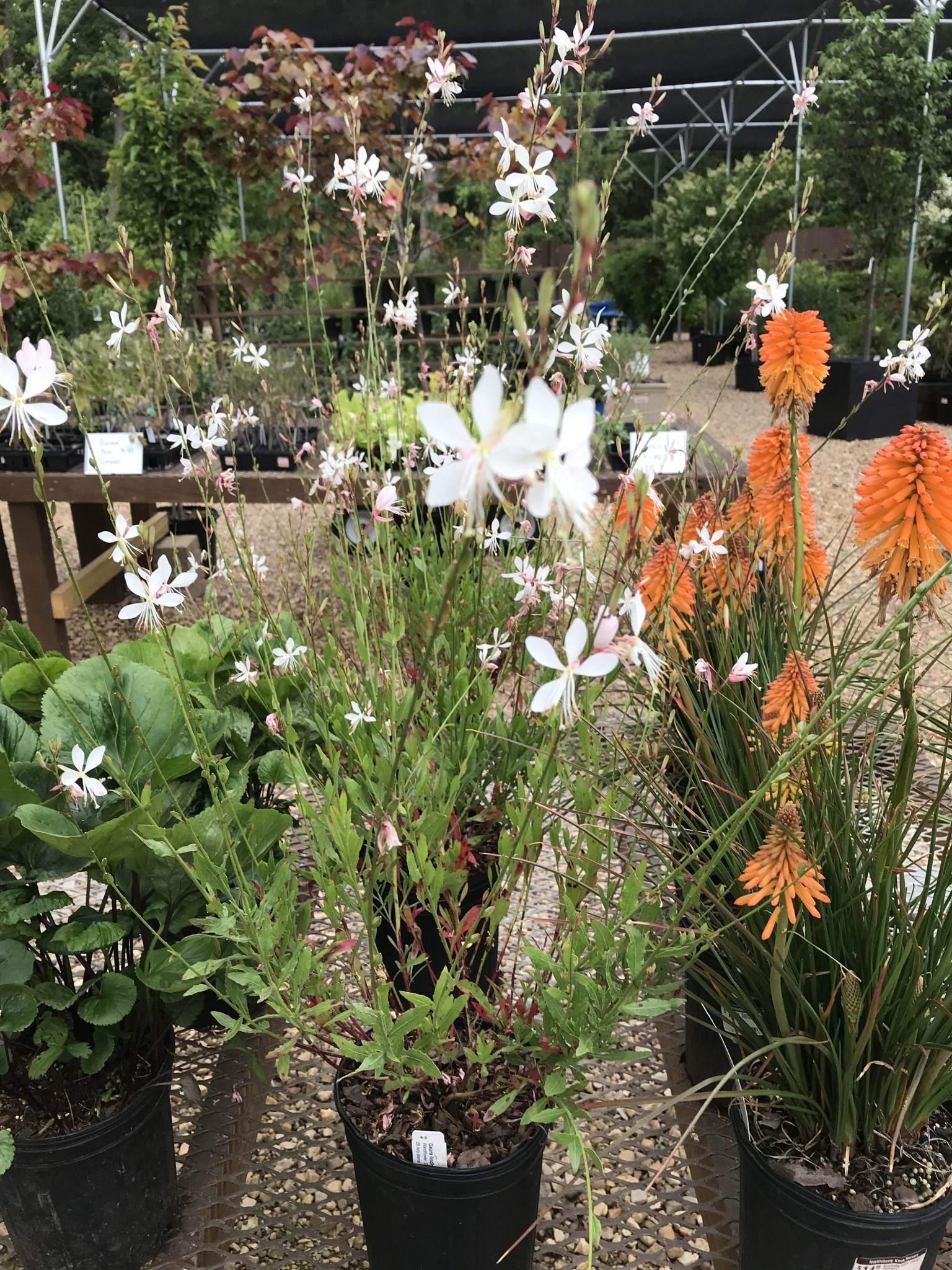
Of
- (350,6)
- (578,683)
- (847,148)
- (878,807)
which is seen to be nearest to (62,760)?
(578,683)

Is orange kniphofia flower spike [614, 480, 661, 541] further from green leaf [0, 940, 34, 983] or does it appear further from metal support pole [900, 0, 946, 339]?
metal support pole [900, 0, 946, 339]

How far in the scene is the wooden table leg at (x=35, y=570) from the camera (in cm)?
362

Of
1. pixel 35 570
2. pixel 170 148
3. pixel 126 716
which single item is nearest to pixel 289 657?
pixel 126 716

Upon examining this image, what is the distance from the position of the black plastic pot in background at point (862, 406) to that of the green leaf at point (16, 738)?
658 cm

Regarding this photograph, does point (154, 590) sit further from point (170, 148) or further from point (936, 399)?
point (936, 399)

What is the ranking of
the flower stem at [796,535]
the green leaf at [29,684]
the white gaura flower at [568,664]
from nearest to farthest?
the white gaura flower at [568,664] < the flower stem at [796,535] < the green leaf at [29,684]

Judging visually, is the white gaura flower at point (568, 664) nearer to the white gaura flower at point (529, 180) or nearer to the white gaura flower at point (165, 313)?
the white gaura flower at point (529, 180)

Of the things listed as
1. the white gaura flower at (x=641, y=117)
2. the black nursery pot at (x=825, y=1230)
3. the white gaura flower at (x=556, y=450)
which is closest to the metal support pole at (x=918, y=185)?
the white gaura flower at (x=641, y=117)

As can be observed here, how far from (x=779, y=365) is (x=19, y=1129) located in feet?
4.67

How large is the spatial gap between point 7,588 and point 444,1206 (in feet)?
11.7

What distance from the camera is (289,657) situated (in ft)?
4.58

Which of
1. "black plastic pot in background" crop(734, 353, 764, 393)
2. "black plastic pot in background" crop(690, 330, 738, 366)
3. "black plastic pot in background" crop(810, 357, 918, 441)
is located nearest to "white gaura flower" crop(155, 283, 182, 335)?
"black plastic pot in background" crop(810, 357, 918, 441)

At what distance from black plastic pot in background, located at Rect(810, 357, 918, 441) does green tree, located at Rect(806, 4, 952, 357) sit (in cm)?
48

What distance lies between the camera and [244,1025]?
1.08m
